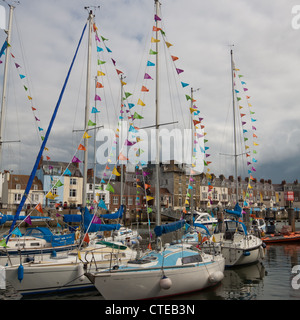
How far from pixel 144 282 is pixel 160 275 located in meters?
0.75

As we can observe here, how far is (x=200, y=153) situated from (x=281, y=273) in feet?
39.4

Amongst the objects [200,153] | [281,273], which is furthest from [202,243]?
[200,153]

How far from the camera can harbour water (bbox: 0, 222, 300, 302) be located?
1420 centimetres

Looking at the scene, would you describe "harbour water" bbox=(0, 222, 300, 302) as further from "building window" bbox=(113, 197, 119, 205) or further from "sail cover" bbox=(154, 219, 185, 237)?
"building window" bbox=(113, 197, 119, 205)

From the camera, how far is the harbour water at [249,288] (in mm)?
14195

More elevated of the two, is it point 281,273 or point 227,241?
point 227,241

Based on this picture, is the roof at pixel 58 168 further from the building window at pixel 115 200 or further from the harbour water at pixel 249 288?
the harbour water at pixel 249 288

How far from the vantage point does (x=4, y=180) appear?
63.2 m

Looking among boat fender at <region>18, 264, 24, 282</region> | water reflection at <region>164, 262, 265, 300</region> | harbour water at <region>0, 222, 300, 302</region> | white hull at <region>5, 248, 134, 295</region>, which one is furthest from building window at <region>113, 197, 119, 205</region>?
boat fender at <region>18, 264, 24, 282</region>

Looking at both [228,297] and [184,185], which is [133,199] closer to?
[184,185]

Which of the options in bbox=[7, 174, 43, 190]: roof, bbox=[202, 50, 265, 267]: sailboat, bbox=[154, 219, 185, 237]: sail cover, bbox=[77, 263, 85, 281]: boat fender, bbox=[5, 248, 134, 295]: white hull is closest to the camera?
bbox=[5, 248, 134, 295]: white hull

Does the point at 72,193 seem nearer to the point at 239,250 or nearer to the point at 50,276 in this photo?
the point at 239,250
